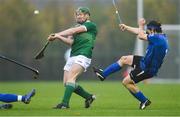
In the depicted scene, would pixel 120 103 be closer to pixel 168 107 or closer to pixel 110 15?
pixel 168 107

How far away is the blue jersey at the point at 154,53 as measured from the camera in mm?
17609

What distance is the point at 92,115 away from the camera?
1584cm

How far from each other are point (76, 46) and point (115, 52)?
2940cm

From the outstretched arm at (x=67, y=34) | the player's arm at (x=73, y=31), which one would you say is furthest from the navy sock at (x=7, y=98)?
the player's arm at (x=73, y=31)

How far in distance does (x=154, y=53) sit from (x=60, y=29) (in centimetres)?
3214

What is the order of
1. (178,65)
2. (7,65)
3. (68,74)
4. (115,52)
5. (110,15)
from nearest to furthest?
(68,74), (178,65), (7,65), (115,52), (110,15)

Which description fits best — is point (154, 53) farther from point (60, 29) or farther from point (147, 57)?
point (60, 29)

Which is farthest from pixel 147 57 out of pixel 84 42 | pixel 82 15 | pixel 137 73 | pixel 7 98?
pixel 7 98

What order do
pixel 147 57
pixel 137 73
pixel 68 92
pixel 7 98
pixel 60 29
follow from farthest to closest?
pixel 60 29
pixel 137 73
pixel 147 57
pixel 68 92
pixel 7 98

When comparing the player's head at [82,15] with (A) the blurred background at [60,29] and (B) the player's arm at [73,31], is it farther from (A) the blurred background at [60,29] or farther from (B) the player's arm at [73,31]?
(A) the blurred background at [60,29]

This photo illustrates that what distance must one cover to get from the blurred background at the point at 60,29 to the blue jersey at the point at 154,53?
72.1 ft

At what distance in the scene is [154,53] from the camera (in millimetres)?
17672

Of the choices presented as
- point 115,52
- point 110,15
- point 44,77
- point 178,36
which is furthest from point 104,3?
point 178,36

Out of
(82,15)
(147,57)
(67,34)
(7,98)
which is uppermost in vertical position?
(82,15)
